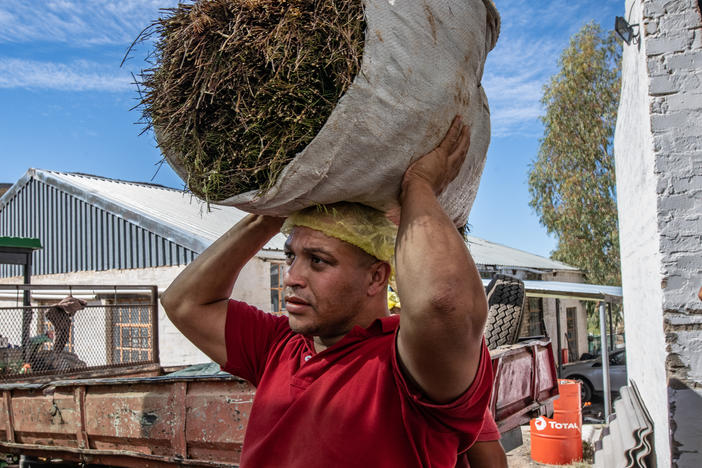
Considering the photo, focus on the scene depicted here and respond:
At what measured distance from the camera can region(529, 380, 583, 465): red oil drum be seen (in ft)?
24.4

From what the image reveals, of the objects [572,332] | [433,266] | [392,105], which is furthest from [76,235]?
[572,332]

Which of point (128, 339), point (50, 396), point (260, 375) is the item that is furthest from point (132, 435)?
point (128, 339)

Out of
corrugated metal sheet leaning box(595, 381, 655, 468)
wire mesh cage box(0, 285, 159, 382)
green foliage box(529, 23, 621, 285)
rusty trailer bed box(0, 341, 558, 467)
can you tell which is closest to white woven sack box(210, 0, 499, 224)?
rusty trailer bed box(0, 341, 558, 467)

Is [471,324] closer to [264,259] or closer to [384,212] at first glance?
[384,212]

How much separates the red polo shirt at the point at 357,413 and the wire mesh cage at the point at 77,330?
6.00m

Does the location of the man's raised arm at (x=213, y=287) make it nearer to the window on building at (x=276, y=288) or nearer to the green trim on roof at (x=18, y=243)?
the green trim on roof at (x=18, y=243)

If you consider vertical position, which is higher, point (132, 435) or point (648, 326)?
point (648, 326)

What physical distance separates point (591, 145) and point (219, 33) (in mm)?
20620

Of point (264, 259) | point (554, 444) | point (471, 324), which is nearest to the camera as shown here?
point (471, 324)

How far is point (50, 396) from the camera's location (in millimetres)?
4727

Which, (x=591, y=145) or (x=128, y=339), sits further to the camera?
(x=591, y=145)

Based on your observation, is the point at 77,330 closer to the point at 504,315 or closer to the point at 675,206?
the point at 504,315

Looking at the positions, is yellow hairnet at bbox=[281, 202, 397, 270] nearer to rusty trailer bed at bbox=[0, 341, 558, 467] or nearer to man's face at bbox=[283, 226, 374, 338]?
man's face at bbox=[283, 226, 374, 338]

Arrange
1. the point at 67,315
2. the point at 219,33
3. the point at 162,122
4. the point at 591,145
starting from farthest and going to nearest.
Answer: the point at 591,145
the point at 67,315
the point at 162,122
the point at 219,33
